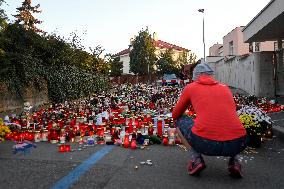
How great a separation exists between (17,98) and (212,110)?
441 inches

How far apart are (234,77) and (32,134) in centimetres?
2109

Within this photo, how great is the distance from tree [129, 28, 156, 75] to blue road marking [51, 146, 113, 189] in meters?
70.7

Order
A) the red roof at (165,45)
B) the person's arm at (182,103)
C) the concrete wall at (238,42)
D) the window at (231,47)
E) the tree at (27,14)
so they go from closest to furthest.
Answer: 1. the person's arm at (182,103)
2. the concrete wall at (238,42)
3. the window at (231,47)
4. the tree at (27,14)
5. the red roof at (165,45)

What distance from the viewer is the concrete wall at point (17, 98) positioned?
45.0 ft

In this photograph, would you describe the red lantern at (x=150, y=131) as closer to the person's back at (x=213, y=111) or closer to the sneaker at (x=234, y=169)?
the person's back at (x=213, y=111)

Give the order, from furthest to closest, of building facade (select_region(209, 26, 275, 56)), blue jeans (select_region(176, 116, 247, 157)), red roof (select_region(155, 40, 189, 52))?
1. red roof (select_region(155, 40, 189, 52))
2. building facade (select_region(209, 26, 275, 56))
3. blue jeans (select_region(176, 116, 247, 157))

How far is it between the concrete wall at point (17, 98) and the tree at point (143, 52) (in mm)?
60130

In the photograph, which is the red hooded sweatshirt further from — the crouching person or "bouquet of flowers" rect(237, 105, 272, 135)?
"bouquet of flowers" rect(237, 105, 272, 135)

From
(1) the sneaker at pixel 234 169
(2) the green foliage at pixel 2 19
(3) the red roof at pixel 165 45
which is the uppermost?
(3) the red roof at pixel 165 45

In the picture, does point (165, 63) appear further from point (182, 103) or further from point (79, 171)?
point (182, 103)

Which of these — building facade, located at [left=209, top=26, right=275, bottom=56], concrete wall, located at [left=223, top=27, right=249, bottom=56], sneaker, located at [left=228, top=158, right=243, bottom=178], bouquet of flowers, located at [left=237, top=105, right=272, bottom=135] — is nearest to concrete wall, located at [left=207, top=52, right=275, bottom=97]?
bouquet of flowers, located at [left=237, top=105, right=272, bottom=135]

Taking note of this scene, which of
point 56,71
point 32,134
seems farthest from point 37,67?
point 32,134

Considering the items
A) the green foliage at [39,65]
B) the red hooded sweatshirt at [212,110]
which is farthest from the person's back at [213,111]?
the green foliage at [39,65]

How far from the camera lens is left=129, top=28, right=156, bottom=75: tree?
254ft
